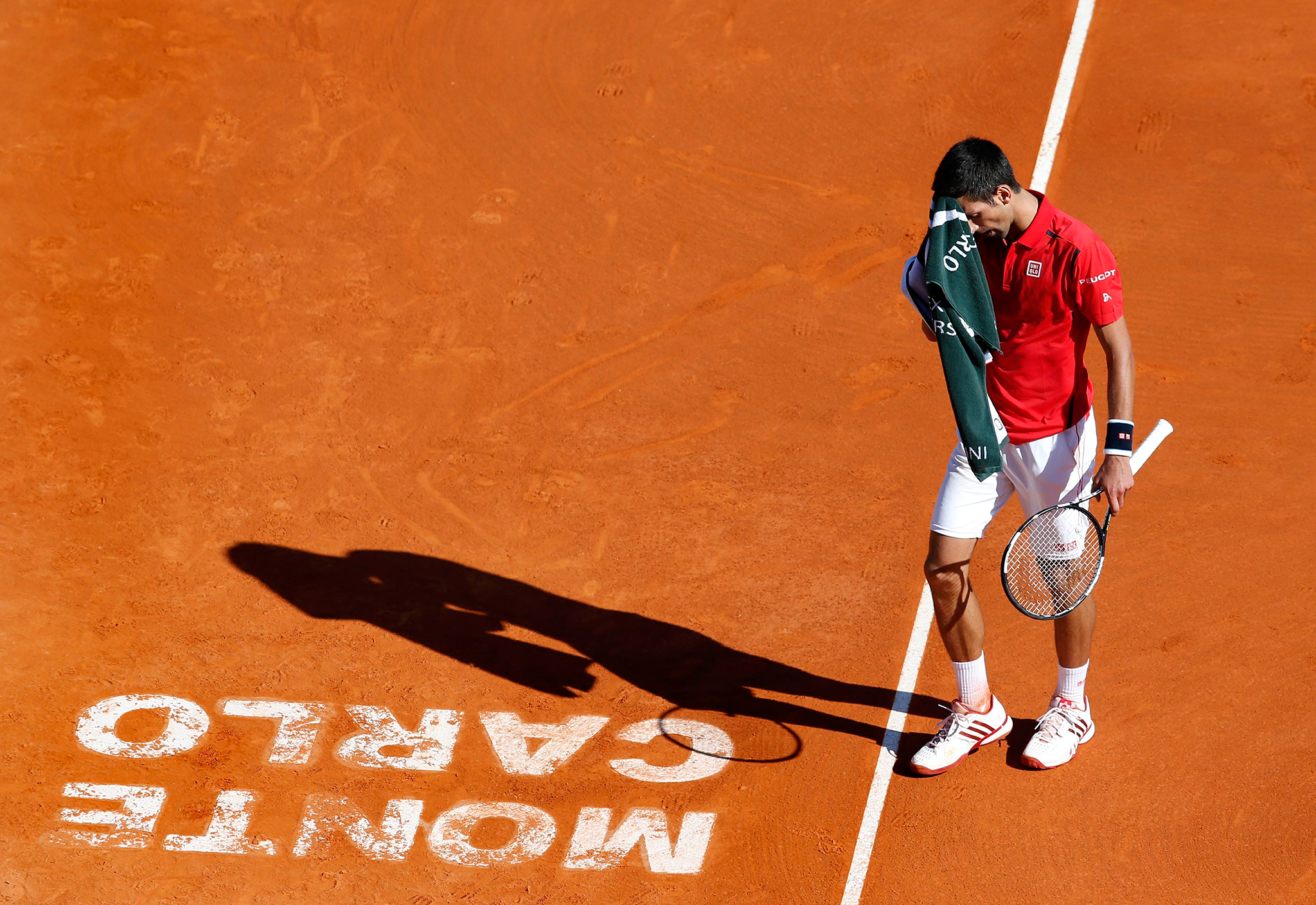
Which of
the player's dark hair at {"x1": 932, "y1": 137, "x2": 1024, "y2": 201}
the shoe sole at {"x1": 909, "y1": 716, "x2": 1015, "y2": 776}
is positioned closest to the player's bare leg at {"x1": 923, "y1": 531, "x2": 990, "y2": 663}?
the shoe sole at {"x1": 909, "y1": 716, "x2": 1015, "y2": 776}

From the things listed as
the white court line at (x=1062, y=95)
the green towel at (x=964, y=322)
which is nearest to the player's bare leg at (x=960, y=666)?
the green towel at (x=964, y=322)

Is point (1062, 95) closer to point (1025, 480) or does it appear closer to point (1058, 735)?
point (1025, 480)

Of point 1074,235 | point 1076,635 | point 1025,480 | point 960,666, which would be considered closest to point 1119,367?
point 1074,235

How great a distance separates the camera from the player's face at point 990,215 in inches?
208

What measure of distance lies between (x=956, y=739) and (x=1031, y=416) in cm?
158

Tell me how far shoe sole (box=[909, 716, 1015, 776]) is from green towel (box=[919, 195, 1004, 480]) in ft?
4.57

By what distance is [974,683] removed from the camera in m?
6.15

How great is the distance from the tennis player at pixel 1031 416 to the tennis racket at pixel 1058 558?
0.46 feet

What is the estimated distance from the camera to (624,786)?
6.31 metres

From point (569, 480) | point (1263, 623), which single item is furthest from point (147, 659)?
point (1263, 623)

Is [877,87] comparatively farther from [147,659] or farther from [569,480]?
[147,659]

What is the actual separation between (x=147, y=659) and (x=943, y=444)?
455 centimetres

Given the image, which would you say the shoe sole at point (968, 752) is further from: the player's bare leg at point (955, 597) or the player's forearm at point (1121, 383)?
the player's forearm at point (1121, 383)

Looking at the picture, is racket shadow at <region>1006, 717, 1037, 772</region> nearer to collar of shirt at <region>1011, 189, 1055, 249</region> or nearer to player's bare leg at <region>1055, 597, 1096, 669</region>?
player's bare leg at <region>1055, 597, 1096, 669</region>
